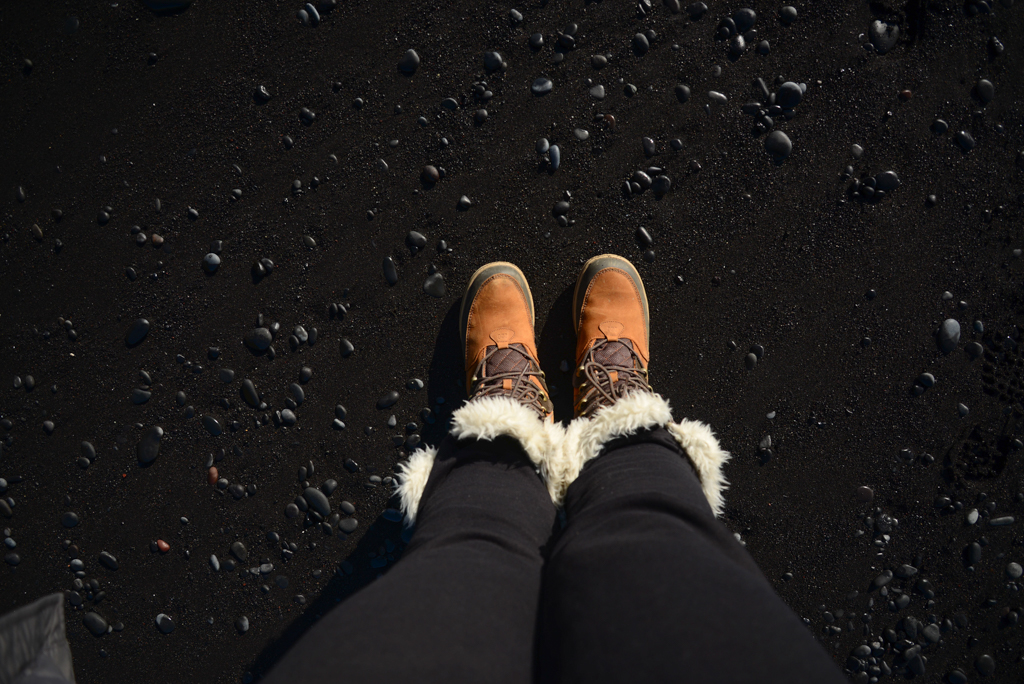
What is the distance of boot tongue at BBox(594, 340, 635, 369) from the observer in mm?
1701

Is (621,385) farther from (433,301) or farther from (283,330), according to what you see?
(283,330)

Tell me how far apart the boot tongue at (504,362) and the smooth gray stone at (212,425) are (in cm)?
103

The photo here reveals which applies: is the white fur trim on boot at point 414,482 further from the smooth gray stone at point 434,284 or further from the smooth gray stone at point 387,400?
the smooth gray stone at point 434,284

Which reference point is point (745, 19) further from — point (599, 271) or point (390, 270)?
point (390, 270)

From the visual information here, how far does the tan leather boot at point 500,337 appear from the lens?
1.70 m

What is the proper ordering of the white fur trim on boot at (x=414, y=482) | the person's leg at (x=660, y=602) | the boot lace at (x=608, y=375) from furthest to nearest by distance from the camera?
the boot lace at (x=608, y=375), the white fur trim on boot at (x=414, y=482), the person's leg at (x=660, y=602)

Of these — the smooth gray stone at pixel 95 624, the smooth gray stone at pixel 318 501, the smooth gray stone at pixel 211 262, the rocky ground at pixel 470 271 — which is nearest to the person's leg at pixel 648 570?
the rocky ground at pixel 470 271

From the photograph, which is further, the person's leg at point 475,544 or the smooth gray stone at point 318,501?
the smooth gray stone at point 318,501

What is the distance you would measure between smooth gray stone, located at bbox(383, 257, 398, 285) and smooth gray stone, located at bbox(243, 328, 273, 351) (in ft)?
1.60

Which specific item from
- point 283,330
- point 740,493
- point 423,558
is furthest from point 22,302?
point 740,493

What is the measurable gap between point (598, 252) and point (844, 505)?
1308 mm

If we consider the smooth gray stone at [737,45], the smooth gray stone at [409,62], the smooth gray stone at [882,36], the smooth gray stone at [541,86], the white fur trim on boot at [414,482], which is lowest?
the white fur trim on boot at [414,482]

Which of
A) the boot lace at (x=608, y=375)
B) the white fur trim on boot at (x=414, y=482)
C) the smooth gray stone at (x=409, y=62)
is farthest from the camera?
the smooth gray stone at (x=409, y=62)

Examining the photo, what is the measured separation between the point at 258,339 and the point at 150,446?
588 millimetres
